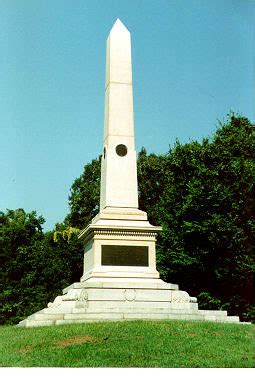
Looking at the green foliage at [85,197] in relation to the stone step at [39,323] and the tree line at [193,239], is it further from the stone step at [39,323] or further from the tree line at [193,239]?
the stone step at [39,323]

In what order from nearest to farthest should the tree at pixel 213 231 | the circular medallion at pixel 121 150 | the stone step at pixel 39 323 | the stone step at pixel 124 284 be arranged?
1. the stone step at pixel 39 323
2. the stone step at pixel 124 284
3. the circular medallion at pixel 121 150
4. the tree at pixel 213 231

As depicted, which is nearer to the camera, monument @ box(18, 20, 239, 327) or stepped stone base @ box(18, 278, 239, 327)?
stepped stone base @ box(18, 278, 239, 327)

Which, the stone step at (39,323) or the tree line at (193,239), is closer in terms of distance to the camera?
the stone step at (39,323)

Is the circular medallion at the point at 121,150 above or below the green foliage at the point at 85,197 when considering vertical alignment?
below

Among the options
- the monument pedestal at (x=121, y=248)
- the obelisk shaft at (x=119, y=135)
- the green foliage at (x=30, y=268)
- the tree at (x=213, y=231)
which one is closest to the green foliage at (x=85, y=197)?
the green foliage at (x=30, y=268)

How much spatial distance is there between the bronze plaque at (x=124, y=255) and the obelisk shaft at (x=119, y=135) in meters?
1.71

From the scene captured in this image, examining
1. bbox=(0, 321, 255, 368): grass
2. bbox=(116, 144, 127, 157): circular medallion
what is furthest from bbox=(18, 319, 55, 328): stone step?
bbox=(116, 144, 127, 157): circular medallion

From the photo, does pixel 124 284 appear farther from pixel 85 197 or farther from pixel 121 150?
pixel 85 197

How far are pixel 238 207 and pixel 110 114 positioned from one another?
8.94m

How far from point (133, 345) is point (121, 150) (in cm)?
909

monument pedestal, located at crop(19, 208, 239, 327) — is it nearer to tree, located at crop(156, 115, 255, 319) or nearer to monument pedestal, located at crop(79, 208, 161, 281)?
monument pedestal, located at crop(79, 208, 161, 281)

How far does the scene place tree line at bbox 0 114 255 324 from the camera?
23359mm

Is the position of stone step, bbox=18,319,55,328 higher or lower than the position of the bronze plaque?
lower

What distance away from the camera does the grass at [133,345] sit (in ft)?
29.5
